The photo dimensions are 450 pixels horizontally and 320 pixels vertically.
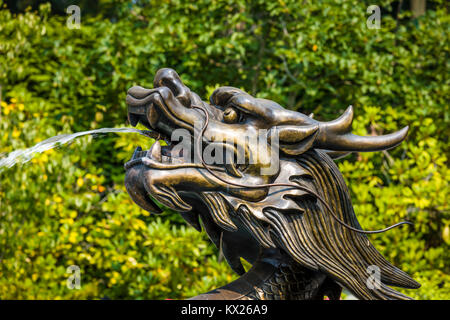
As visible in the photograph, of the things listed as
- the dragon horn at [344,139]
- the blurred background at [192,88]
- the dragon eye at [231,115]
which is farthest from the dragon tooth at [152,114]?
the blurred background at [192,88]

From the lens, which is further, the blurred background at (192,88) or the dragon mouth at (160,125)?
the blurred background at (192,88)

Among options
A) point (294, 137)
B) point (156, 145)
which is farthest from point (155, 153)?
point (294, 137)

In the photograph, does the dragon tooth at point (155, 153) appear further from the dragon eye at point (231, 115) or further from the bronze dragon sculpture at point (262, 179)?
the dragon eye at point (231, 115)

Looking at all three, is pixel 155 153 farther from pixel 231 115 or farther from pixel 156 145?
pixel 231 115

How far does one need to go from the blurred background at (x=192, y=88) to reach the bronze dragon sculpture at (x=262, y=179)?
210cm

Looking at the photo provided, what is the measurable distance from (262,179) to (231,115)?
0.21 meters

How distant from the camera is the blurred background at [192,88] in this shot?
3902mm

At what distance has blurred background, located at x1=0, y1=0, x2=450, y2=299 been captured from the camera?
390 cm

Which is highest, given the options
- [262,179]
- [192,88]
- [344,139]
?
[192,88]

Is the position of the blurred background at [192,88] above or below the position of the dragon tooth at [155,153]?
above

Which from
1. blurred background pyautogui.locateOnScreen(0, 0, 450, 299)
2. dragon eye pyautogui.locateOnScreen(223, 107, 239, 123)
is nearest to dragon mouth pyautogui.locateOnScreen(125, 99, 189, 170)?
dragon eye pyautogui.locateOnScreen(223, 107, 239, 123)

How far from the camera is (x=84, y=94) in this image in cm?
474

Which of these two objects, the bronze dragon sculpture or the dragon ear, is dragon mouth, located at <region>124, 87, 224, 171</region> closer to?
the bronze dragon sculpture

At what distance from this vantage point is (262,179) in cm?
155
